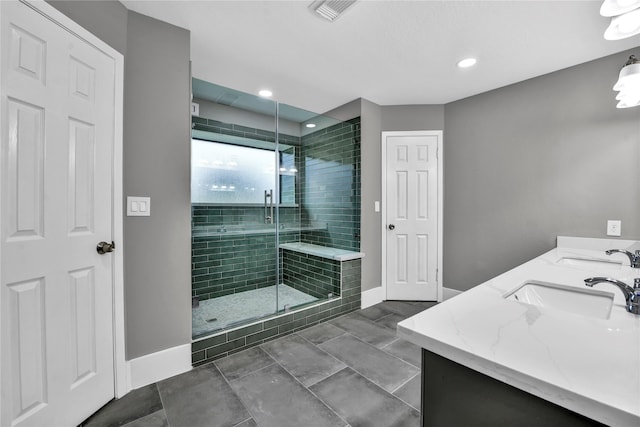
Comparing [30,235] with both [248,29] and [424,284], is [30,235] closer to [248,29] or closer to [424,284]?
[248,29]

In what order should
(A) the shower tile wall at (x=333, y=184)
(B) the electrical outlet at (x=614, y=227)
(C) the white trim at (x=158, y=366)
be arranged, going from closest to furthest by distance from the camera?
(C) the white trim at (x=158, y=366) < (B) the electrical outlet at (x=614, y=227) < (A) the shower tile wall at (x=333, y=184)

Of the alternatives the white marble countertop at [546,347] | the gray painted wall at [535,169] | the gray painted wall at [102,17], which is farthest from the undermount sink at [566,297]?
the gray painted wall at [102,17]

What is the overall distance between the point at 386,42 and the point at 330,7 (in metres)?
0.59

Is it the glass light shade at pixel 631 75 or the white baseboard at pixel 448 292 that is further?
the white baseboard at pixel 448 292

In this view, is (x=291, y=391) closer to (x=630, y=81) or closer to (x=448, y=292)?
(x=448, y=292)

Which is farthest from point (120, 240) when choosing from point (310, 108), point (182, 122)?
point (310, 108)

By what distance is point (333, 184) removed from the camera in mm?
3564

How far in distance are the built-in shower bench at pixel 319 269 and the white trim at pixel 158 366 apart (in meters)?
1.53

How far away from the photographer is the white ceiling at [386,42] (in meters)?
1.75

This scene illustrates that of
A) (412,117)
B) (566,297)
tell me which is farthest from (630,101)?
(412,117)

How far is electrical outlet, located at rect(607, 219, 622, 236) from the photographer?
219 centimetres

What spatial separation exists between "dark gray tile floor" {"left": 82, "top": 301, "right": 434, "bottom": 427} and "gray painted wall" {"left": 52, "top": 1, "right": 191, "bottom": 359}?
0.33 meters

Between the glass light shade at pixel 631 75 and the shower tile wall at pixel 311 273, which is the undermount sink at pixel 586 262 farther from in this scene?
the shower tile wall at pixel 311 273

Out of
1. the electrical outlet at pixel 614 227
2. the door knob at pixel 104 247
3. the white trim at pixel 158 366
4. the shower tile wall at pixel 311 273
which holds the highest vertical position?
the electrical outlet at pixel 614 227
